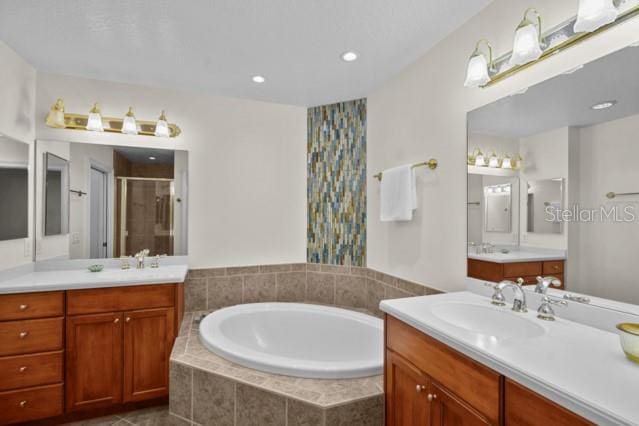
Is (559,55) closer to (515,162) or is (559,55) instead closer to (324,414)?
(515,162)

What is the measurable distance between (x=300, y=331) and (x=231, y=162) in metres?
1.59

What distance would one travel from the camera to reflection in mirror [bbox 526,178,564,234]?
138 centimetres

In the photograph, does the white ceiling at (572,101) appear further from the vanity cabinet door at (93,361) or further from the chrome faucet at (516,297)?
the vanity cabinet door at (93,361)

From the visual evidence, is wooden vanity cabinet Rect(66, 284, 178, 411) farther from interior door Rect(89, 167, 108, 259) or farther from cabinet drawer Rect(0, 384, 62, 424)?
interior door Rect(89, 167, 108, 259)

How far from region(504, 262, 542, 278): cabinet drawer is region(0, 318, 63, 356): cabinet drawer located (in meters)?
2.60

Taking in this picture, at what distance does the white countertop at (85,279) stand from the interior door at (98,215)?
17 cm

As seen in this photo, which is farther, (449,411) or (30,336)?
(30,336)

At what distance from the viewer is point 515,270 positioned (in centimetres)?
158

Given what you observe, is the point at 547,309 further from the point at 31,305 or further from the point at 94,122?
the point at 94,122

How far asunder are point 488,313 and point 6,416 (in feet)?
9.04

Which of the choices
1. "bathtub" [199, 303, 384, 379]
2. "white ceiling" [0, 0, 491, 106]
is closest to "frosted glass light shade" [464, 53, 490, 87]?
"white ceiling" [0, 0, 491, 106]

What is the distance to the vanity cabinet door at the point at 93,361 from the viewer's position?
6.68 ft

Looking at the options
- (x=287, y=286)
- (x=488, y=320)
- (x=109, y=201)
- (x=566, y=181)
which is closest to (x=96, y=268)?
(x=109, y=201)

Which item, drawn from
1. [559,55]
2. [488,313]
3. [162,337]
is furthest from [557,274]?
[162,337]
